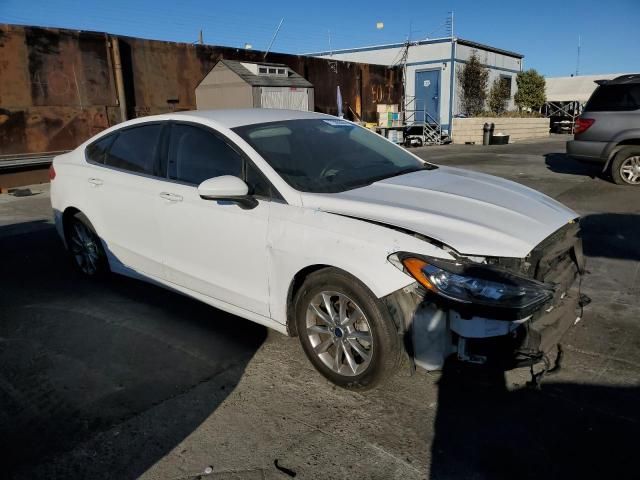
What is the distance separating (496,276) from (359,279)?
691 millimetres

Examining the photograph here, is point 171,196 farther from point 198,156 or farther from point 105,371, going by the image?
point 105,371

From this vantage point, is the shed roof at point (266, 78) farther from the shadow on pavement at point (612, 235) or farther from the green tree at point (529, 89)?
the green tree at point (529, 89)

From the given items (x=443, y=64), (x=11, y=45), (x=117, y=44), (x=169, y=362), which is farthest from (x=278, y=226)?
(x=443, y=64)

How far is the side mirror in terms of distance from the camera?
3.08 meters

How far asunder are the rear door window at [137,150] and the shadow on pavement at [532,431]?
2.75 metres

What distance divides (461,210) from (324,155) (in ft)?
3.78

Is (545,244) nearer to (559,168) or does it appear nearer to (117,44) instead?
(559,168)

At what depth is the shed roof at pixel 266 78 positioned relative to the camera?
601 inches

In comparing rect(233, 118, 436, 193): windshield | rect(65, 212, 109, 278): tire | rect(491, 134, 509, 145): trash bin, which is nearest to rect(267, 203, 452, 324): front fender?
rect(233, 118, 436, 193): windshield

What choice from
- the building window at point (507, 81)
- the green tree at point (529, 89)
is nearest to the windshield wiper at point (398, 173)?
the building window at point (507, 81)

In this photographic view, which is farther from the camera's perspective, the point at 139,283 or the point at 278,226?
the point at 139,283

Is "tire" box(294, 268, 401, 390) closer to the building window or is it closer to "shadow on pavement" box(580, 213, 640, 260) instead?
"shadow on pavement" box(580, 213, 640, 260)

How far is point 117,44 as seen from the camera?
44.6 ft

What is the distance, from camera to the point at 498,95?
2777 centimetres
